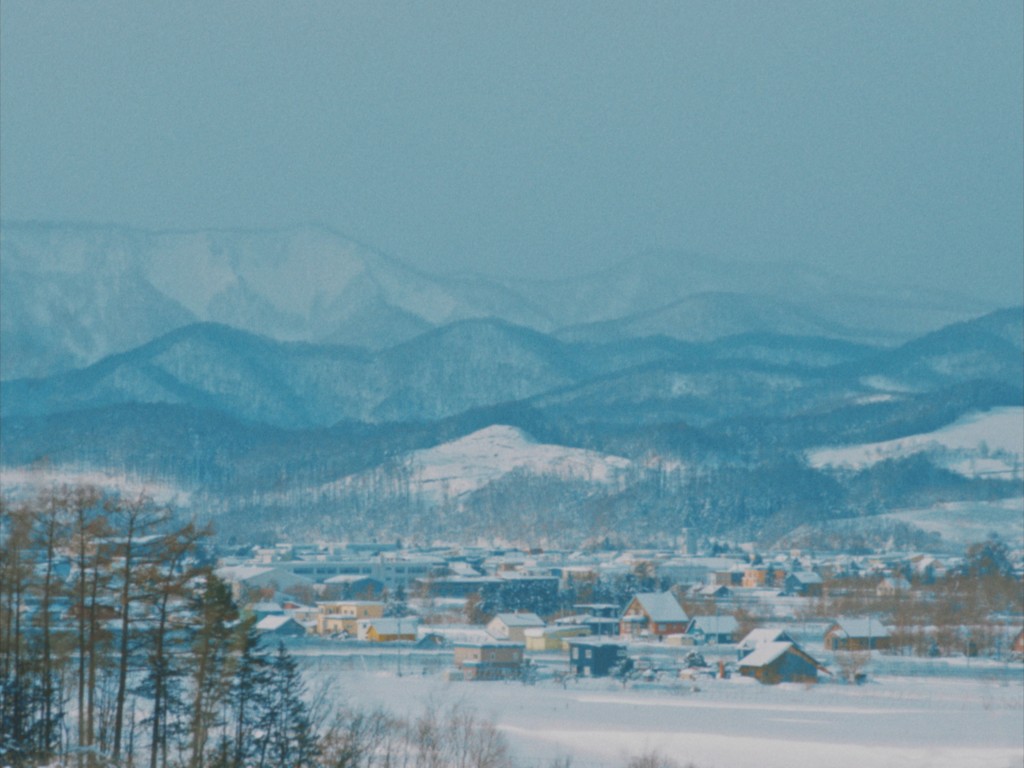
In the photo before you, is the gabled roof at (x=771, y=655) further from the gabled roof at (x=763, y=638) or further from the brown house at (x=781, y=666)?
the gabled roof at (x=763, y=638)

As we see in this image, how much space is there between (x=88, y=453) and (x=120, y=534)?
134046 millimetres

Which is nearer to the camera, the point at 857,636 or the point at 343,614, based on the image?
the point at 857,636

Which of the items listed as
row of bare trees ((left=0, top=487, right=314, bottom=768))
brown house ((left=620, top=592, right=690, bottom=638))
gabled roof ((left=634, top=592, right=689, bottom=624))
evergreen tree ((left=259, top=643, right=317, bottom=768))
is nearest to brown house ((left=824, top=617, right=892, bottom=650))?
brown house ((left=620, top=592, right=690, bottom=638))

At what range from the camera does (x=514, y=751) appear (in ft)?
97.3

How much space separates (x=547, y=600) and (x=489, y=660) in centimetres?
2160

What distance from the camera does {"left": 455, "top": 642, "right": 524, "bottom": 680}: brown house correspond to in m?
42.3

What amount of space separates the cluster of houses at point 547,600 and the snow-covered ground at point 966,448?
153ft

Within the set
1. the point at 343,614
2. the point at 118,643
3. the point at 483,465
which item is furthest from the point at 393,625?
the point at 483,465

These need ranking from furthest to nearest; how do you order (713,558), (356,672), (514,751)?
(713,558) → (356,672) → (514,751)

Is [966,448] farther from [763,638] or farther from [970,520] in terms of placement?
[763,638]

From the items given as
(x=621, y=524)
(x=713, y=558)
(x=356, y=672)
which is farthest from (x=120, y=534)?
(x=621, y=524)

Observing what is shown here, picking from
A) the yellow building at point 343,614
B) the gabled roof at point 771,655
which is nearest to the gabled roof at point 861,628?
the gabled roof at point 771,655

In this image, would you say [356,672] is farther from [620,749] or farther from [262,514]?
[262,514]

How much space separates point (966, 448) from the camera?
144625mm
